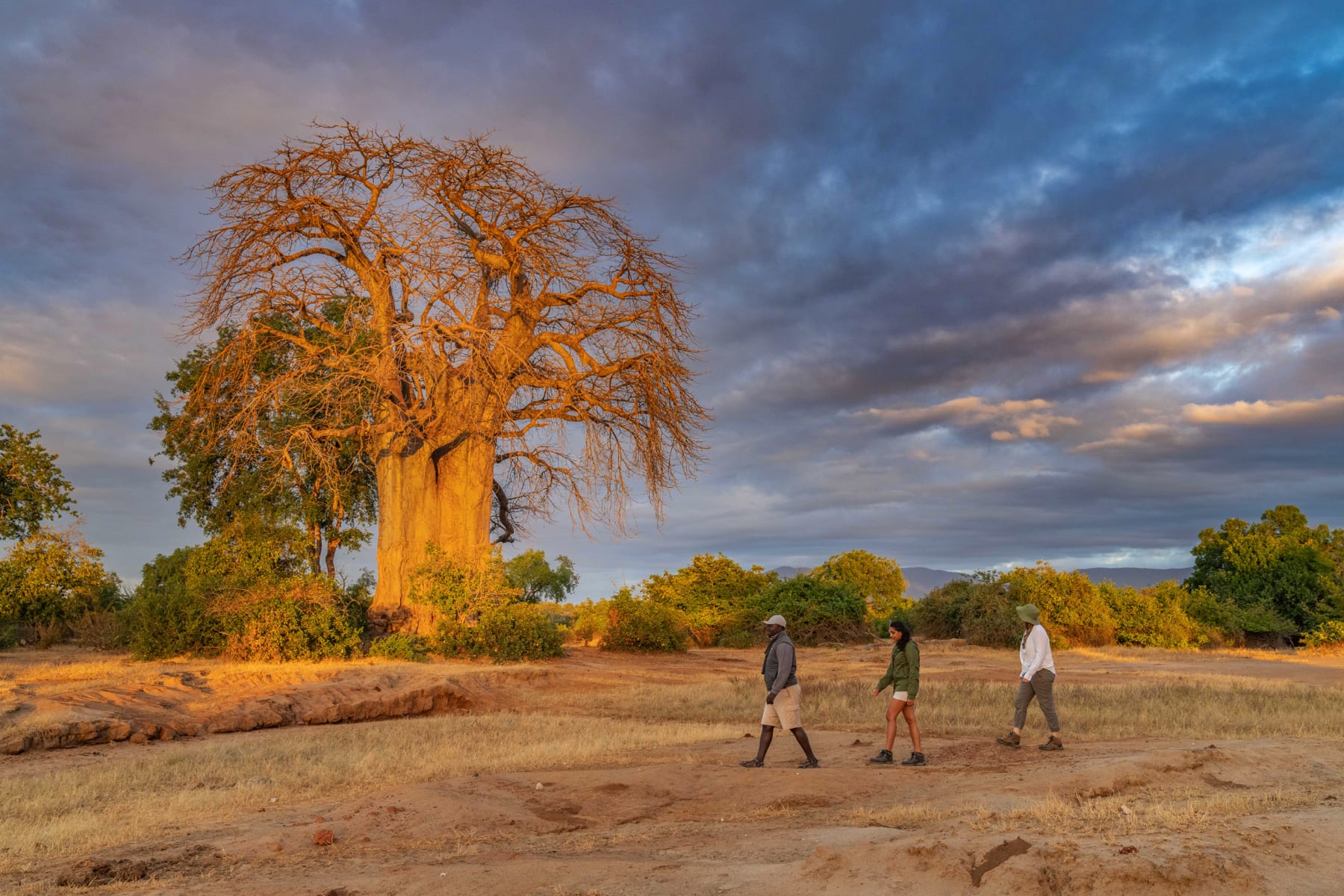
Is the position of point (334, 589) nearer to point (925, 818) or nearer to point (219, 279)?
point (219, 279)

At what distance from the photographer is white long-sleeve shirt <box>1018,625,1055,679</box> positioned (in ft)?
35.0

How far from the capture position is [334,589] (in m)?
21.0

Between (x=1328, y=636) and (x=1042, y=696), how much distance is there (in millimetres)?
26698

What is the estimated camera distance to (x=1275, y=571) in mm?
33094

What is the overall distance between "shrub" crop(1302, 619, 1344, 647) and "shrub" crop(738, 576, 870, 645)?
14893 mm

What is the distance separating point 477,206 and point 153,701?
42.1ft

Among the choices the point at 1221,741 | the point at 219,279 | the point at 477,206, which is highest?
the point at 477,206

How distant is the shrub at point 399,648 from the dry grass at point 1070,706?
5058 millimetres

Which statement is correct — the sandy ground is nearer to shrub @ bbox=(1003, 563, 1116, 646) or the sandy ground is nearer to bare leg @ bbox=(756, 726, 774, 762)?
bare leg @ bbox=(756, 726, 774, 762)

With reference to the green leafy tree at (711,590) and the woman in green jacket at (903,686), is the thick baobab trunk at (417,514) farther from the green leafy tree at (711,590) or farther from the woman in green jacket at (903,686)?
the woman in green jacket at (903,686)

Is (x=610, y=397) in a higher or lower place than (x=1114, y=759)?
higher

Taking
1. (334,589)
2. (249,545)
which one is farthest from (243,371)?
(334,589)

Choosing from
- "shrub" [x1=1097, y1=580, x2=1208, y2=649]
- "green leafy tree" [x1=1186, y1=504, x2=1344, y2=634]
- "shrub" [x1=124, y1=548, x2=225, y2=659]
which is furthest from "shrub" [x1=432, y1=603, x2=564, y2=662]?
"green leafy tree" [x1=1186, y1=504, x2=1344, y2=634]

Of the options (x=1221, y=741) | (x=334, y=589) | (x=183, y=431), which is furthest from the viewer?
(x=183, y=431)
